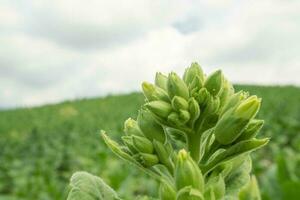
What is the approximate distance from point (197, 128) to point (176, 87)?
0.16m

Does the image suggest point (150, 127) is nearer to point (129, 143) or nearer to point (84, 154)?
point (129, 143)

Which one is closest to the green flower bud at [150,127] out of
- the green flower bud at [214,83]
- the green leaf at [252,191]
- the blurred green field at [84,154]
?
the green flower bud at [214,83]

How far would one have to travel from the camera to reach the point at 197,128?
199 centimetres

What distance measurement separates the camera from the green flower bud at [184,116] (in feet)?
6.20

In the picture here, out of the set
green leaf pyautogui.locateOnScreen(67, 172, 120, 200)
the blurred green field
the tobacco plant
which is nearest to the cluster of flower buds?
the tobacco plant

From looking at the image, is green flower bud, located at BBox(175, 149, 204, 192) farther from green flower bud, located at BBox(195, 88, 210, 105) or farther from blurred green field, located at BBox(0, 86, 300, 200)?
blurred green field, located at BBox(0, 86, 300, 200)

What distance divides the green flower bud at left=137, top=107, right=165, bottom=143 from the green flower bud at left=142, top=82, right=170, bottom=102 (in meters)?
0.05

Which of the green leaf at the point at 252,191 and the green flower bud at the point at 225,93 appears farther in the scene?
the green leaf at the point at 252,191

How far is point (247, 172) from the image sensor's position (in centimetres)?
203

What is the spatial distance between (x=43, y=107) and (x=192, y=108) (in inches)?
1660

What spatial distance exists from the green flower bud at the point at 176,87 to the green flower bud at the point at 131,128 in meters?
0.15

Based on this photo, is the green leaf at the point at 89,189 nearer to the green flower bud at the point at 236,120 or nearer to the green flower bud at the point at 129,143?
the green flower bud at the point at 129,143

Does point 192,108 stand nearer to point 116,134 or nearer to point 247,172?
point 247,172

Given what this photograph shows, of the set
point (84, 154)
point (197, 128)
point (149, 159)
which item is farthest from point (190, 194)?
point (84, 154)
